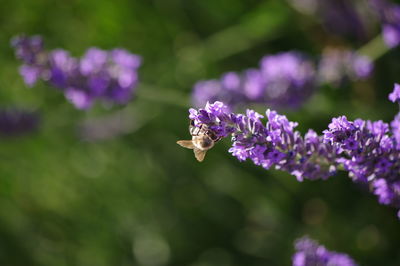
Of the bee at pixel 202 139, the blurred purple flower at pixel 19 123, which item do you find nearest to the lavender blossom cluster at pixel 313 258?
the bee at pixel 202 139

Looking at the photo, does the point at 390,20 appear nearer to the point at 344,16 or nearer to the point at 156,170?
the point at 344,16

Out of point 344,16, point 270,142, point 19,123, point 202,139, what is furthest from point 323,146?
point 19,123

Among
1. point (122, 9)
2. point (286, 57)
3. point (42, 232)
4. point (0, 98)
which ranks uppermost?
point (122, 9)

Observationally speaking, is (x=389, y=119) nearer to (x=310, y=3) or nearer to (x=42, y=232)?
(x=310, y=3)

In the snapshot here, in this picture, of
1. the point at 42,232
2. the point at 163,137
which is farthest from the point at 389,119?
the point at 42,232

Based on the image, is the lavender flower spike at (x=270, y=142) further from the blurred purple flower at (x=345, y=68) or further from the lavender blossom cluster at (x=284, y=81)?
the blurred purple flower at (x=345, y=68)

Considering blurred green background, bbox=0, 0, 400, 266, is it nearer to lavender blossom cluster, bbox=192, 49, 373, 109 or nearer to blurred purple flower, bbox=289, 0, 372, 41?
blurred purple flower, bbox=289, 0, 372, 41

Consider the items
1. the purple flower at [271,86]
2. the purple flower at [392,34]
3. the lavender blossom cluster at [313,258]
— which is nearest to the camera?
the lavender blossom cluster at [313,258]
